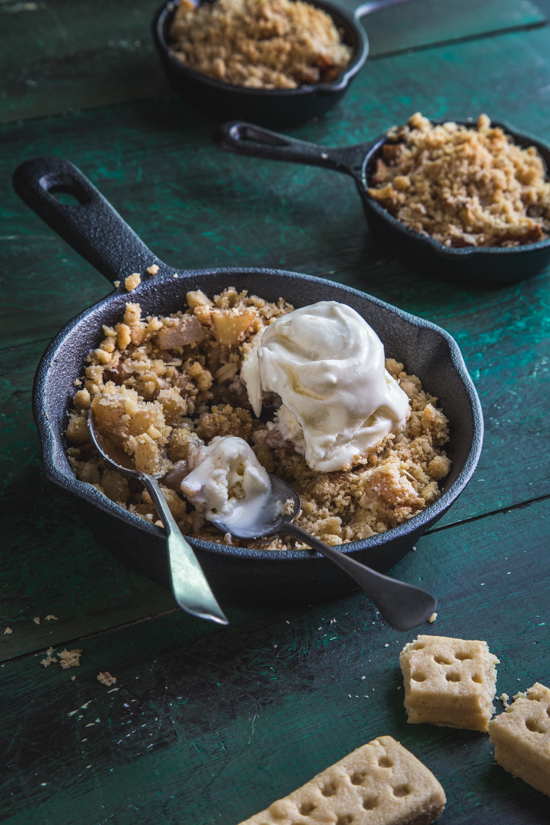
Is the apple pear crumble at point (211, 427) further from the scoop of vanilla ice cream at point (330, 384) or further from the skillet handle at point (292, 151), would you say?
the skillet handle at point (292, 151)

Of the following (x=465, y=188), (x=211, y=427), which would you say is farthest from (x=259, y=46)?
(x=211, y=427)

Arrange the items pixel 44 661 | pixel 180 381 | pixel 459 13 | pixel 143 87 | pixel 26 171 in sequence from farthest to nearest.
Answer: pixel 459 13, pixel 143 87, pixel 26 171, pixel 180 381, pixel 44 661

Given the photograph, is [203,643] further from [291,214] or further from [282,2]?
[282,2]

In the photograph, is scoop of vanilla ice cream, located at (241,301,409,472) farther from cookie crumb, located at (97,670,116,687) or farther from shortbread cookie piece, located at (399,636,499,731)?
cookie crumb, located at (97,670,116,687)

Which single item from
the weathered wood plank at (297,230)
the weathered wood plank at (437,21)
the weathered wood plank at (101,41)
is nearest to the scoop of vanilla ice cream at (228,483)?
the weathered wood plank at (297,230)

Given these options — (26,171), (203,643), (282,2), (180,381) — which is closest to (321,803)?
(203,643)

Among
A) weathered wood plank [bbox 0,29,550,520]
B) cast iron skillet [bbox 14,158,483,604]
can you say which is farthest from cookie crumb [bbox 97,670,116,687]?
weathered wood plank [bbox 0,29,550,520]
